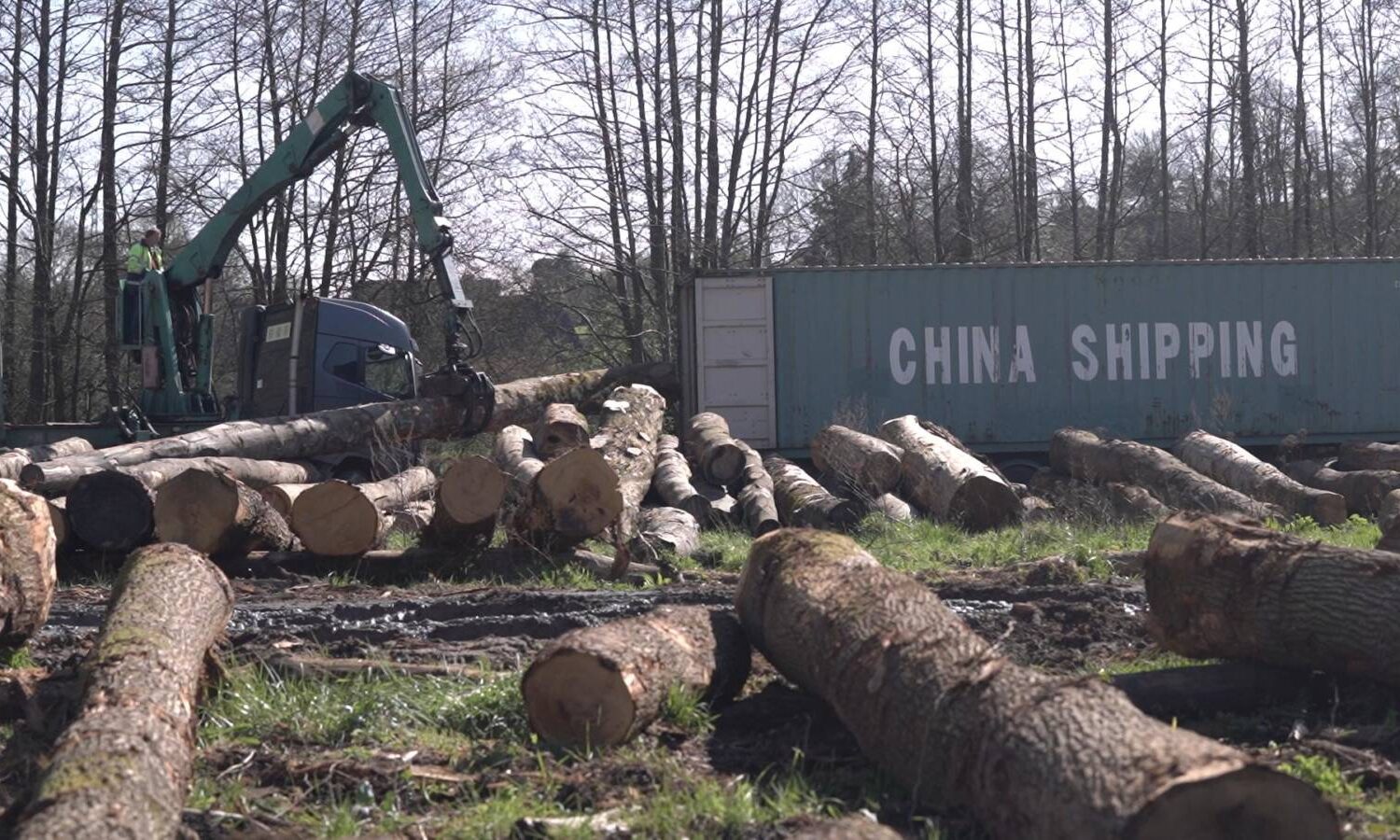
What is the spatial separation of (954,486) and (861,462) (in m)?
1.55

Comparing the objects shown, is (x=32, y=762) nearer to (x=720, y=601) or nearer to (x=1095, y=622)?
(x=720, y=601)

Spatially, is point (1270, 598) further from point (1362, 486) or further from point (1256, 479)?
→ point (1362, 486)

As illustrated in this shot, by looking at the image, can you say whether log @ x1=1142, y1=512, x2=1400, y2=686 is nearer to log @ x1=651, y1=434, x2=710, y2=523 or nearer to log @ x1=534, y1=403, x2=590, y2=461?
log @ x1=651, y1=434, x2=710, y2=523

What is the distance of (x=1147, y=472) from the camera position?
47.4ft

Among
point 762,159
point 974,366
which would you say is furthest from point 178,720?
point 762,159

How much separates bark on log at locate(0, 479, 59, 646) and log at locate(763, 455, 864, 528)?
6.71m

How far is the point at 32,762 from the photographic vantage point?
514 centimetres

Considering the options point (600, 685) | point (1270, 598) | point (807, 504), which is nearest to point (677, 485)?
point (807, 504)

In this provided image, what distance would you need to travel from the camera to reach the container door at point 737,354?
60.8 ft

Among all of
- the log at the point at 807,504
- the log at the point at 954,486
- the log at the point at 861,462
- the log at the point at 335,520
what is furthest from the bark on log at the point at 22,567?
the log at the point at 954,486

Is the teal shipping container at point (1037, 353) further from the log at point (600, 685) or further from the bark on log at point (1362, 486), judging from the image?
the log at point (600, 685)

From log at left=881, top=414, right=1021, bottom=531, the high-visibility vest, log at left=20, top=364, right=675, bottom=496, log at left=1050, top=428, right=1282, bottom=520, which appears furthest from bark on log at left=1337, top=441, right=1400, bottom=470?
the high-visibility vest

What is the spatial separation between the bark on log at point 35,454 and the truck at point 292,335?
74 cm

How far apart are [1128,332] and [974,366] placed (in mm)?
2111
